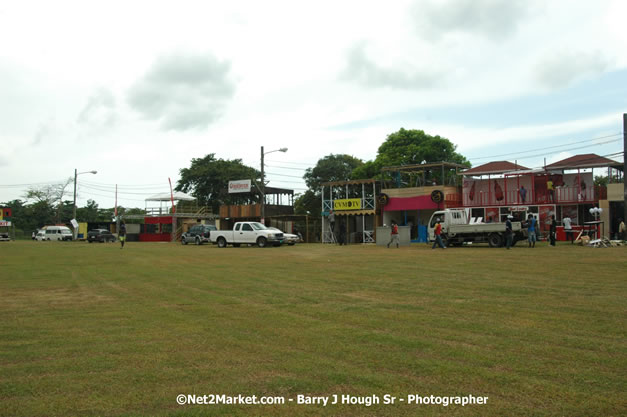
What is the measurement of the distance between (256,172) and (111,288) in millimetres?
60246

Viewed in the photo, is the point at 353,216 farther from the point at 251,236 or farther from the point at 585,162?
the point at 585,162

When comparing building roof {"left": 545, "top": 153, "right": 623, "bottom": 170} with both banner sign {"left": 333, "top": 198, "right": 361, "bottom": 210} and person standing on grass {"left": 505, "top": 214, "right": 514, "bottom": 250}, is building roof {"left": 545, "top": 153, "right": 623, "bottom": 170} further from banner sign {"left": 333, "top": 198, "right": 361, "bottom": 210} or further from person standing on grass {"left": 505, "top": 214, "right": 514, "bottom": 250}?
banner sign {"left": 333, "top": 198, "right": 361, "bottom": 210}

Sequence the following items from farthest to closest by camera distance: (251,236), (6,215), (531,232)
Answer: (6,215) → (251,236) → (531,232)

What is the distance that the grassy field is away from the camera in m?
4.55

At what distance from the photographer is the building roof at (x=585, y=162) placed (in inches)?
1344

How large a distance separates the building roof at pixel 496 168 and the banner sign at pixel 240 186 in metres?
22.5

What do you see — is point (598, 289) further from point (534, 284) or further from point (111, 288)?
point (111, 288)

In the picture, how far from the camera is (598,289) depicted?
10.7 m

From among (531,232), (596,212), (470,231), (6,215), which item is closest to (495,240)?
(470,231)

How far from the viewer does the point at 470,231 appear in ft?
90.3

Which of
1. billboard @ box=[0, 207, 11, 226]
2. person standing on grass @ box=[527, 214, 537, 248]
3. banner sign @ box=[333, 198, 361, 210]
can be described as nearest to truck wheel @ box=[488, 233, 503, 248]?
person standing on grass @ box=[527, 214, 537, 248]

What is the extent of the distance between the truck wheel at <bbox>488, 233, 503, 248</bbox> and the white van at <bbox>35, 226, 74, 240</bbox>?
51.7 m

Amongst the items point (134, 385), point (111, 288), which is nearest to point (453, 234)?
point (111, 288)

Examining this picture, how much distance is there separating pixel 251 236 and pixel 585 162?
22.9m
